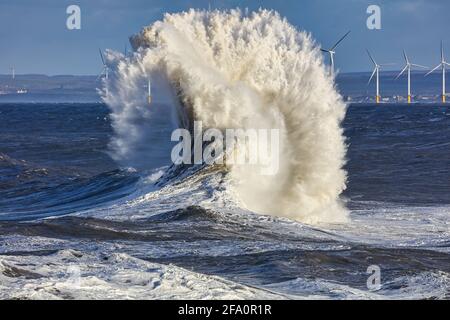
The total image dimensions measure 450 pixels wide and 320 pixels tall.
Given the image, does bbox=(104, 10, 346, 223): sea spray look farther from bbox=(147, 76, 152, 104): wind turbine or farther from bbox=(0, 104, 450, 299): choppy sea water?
bbox=(0, 104, 450, 299): choppy sea water

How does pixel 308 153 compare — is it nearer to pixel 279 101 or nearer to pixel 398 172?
Result: pixel 279 101

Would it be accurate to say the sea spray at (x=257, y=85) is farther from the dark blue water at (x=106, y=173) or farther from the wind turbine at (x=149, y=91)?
the dark blue water at (x=106, y=173)

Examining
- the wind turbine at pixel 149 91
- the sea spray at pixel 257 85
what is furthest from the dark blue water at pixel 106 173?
the sea spray at pixel 257 85

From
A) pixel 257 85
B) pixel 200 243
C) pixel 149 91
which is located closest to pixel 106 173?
pixel 149 91

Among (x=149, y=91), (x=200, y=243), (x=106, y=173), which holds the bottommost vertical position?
(x=106, y=173)

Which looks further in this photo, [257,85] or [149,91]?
[149,91]

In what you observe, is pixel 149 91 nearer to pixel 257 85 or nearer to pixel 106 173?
pixel 257 85
